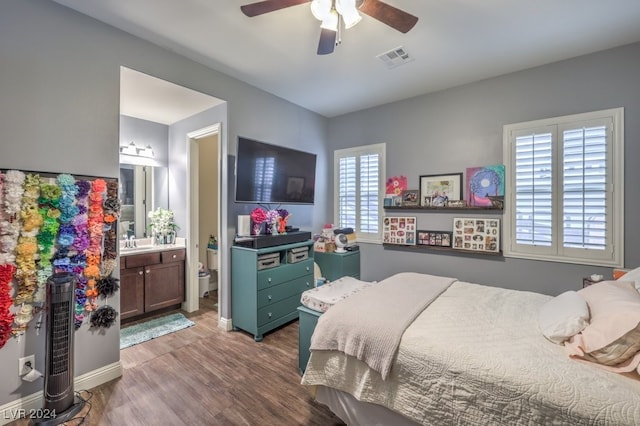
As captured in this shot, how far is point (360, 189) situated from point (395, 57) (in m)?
1.86

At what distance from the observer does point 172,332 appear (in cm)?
300

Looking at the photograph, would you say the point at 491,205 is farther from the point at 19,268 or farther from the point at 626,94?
the point at 19,268

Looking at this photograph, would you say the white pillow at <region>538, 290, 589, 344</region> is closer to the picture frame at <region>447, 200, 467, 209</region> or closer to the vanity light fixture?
the picture frame at <region>447, 200, 467, 209</region>

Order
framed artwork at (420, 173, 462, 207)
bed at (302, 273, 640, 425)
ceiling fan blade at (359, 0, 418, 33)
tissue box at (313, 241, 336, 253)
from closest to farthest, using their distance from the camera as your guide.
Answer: bed at (302, 273, 640, 425) < ceiling fan blade at (359, 0, 418, 33) < framed artwork at (420, 173, 462, 207) < tissue box at (313, 241, 336, 253)

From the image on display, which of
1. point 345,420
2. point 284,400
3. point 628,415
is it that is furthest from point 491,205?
point 284,400

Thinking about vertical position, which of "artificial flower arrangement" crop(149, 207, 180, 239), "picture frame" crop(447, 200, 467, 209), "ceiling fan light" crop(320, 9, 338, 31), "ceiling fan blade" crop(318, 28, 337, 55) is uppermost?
"ceiling fan light" crop(320, 9, 338, 31)

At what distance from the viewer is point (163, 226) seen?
140 inches

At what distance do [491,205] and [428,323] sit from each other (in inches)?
78.9

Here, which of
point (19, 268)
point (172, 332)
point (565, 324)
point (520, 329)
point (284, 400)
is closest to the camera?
point (565, 324)

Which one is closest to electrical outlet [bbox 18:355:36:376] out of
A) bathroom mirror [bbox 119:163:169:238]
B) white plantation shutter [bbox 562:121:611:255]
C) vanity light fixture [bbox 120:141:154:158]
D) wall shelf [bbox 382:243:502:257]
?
bathroom mirror [bbox 119:163:169:238]

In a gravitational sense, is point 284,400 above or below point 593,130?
below

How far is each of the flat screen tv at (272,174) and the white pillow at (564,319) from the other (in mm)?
2607

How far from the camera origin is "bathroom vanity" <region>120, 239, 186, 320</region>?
306 cm

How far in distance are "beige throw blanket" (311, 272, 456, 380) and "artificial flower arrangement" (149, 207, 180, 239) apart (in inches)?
108
